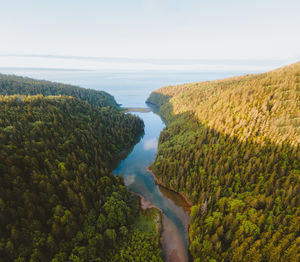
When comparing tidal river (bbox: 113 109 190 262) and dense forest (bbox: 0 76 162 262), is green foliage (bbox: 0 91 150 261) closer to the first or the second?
dense forest (bbox: 0 76 162 262)

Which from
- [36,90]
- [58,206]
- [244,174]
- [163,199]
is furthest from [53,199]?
[36,90]

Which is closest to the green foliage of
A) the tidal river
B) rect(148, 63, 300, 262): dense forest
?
the tidal river

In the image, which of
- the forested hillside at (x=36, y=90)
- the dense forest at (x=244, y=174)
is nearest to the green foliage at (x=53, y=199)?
the dense forest at (x=244, y=174)

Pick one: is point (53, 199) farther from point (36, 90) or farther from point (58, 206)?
point (36, 90)

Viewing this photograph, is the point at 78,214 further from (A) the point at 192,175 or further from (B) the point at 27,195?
(A) the point at 192,175

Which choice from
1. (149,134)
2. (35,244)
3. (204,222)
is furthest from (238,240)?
(149,134)
